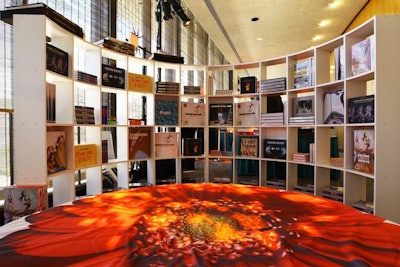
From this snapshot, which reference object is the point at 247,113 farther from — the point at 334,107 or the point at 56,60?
the point at 56,60

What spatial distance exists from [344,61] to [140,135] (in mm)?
2340

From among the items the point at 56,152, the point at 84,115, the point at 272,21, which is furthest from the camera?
the point at 272,21

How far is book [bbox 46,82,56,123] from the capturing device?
1.99 metres

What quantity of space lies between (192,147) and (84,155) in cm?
140

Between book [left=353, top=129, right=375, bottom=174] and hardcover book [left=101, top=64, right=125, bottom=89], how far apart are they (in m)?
2.44

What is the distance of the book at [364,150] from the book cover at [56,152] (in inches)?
103

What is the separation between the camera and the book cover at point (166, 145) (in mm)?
3250

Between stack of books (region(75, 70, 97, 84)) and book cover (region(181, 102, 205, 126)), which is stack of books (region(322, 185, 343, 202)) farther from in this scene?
stack of books (region(75, 70, 97, 84))

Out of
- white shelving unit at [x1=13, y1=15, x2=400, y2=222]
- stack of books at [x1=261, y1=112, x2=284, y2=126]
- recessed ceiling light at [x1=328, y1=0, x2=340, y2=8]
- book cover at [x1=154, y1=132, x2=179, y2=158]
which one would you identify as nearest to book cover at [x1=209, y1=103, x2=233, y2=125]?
white shelving unit at [x1=13, y1=15, x2=400, y2=222]

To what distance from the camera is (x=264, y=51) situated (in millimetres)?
7012

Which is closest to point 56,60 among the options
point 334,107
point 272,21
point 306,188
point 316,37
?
point 334,107

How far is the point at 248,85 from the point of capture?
3344 millimetres

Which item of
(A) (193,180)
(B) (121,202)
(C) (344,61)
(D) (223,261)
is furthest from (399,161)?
(A) (193,180)

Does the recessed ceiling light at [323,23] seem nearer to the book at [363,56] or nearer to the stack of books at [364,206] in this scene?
the book at [363,56]
